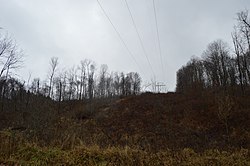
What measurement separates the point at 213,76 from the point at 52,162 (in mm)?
46119

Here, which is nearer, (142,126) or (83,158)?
(83,158)

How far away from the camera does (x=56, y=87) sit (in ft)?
211

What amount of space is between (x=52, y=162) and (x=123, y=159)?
2872mm

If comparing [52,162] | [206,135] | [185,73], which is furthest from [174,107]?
[185,73]

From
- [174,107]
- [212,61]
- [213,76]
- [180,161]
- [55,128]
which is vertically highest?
[212,61]

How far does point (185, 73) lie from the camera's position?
2462 inches

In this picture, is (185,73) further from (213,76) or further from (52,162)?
(52,162)

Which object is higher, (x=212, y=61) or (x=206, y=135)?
(x=212, y=61)

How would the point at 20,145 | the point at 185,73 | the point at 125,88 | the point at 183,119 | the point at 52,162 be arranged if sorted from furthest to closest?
the point at 125,88 → the point at 185,73 → the point at 183,119 → the point at 20,145 → the point at 52,162

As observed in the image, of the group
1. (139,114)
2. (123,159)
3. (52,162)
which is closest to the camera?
(52,162)

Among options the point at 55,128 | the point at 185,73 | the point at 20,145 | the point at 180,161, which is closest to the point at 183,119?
the point at 55,128

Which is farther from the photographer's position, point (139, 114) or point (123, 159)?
point (139, 114)

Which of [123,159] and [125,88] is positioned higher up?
[125,88]

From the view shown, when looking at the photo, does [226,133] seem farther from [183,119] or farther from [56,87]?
[56,87]
